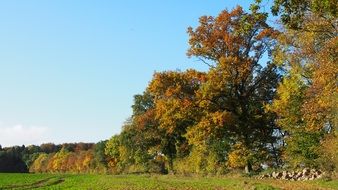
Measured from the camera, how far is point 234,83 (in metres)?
48.0

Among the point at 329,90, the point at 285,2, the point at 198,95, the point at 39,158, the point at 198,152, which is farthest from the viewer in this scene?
the point at 39,158

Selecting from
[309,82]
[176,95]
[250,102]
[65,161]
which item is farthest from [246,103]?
[65,161]

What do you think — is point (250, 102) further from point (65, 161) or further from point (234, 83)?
point (65, 161)

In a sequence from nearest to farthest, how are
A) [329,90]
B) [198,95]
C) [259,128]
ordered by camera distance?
[329,90] < [198,95] < [259,128]

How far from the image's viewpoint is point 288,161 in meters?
44.8

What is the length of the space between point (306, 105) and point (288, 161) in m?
12.2

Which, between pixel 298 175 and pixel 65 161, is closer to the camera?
pixel 298 175

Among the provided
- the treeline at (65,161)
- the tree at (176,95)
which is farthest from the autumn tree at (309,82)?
the treeline at (65,161)

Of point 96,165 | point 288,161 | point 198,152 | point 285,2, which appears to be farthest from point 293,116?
point 96,165

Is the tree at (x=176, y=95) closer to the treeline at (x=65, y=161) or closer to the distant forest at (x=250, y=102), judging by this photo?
the distant forest at (x=250, y=102)

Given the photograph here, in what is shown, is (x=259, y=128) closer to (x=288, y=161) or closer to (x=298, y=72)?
(x=288, y=161)

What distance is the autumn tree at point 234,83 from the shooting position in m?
46.8

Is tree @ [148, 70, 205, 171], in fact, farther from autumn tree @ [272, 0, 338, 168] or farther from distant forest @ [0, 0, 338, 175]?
autumn tree @ [272, 0, 338, 168]

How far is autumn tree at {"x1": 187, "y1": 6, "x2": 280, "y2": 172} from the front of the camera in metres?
46.8
